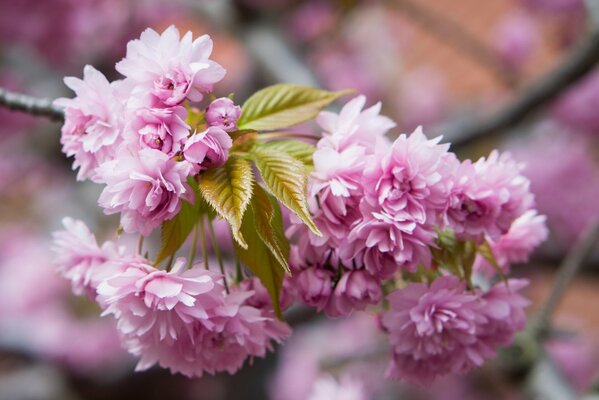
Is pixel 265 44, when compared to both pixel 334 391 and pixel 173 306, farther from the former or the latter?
pixel 173 306

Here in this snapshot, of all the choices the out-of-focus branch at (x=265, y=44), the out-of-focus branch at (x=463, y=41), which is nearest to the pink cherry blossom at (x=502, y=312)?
the out-of-focus branch at (x=265, y=44)

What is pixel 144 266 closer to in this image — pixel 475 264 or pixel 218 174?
pixel 218 174

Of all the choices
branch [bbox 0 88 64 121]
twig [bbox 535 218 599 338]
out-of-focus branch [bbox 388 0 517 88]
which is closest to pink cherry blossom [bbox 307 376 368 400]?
twig [bbox 535 218 599 338]

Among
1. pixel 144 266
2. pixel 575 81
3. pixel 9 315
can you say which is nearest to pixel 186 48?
pixel 144 266

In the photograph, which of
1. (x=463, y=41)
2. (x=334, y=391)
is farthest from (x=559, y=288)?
(x=463, y=41)

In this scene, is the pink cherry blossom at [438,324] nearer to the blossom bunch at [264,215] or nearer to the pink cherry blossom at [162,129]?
the blossom bunch at [264,215]

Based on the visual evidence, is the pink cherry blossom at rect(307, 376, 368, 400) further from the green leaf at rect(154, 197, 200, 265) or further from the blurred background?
the green leaf at rect(154, 197, 200, 265)
